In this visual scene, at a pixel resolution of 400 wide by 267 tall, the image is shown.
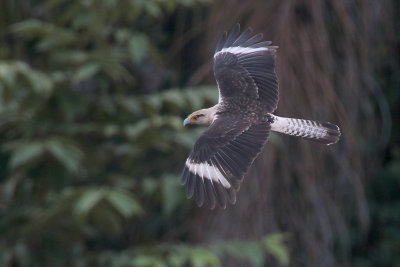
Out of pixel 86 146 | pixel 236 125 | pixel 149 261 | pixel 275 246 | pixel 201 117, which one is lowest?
pixel 149 261

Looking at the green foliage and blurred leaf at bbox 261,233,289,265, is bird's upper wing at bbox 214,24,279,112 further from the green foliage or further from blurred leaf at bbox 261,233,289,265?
blurred leaf at bbox 261,233,289,265

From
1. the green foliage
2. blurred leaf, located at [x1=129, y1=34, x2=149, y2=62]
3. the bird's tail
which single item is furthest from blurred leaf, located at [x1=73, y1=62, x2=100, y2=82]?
the bird's tail

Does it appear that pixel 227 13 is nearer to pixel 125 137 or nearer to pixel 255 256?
pixel 125 137

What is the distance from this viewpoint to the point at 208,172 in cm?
362

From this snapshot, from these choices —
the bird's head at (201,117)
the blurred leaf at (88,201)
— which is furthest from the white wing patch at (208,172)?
the blurred leaf at (88,201)

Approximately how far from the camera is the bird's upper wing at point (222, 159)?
3.54m

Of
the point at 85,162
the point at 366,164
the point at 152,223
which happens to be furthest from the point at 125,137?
the point at 366,164

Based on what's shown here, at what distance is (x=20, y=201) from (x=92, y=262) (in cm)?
67

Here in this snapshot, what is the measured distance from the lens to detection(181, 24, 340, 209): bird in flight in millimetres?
3568

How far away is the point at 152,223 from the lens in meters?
6.29

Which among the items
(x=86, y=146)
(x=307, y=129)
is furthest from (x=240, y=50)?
(x=86, y=146)

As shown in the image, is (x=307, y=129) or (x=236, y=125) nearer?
(x=236, y=125)

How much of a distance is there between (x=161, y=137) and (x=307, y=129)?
1499mm

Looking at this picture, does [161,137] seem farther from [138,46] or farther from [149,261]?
[149,261]
